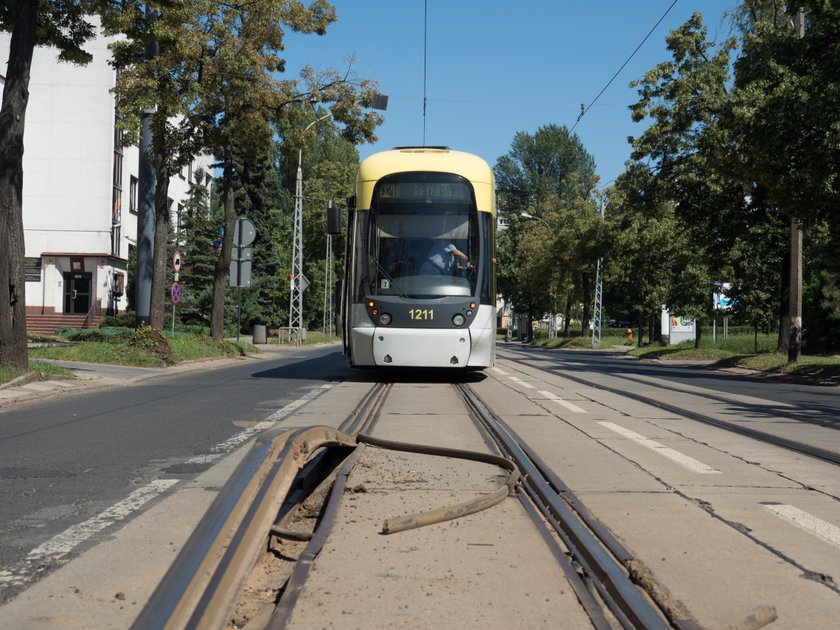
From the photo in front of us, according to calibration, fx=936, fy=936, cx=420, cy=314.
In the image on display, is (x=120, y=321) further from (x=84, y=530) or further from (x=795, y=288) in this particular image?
(x=84, y=530)

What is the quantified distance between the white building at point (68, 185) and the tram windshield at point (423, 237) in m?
36.5

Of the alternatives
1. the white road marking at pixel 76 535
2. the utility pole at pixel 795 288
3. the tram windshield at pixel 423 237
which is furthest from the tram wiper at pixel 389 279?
the utility pole at pixel 795 288

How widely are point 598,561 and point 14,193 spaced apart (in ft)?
43.5

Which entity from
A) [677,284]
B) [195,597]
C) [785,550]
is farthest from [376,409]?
[677,284]

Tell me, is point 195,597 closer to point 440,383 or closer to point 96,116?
point 440,383

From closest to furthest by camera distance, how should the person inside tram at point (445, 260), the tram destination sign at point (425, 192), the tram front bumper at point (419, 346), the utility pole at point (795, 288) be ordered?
the tram front bumper at point (419, 346)
the person inside tram at point (445, 260)
the tram destination sign at point (425, 192)
the utility pole at point (795, 288)

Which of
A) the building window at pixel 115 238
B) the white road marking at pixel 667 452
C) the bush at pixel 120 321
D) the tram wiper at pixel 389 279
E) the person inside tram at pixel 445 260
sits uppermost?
the building window at pixel 115 238

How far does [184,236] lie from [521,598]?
4887 cm

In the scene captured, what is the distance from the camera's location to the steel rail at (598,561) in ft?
11.2

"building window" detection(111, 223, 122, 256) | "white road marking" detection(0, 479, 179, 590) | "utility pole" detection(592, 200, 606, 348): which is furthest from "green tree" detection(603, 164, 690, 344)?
"white road marking" detection(0, 479, 179, 590)

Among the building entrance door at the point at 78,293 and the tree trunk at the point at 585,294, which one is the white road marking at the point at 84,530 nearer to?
the building entrance door at the point at 78,293

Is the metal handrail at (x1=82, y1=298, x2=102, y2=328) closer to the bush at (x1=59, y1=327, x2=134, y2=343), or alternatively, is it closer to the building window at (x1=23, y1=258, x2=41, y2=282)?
the building window at (x1=23, y1=258, x2=41, y2=282)

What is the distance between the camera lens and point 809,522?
518cm

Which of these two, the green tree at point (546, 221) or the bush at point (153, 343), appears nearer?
the bush at point (153, 343)
